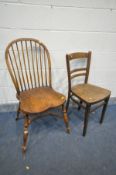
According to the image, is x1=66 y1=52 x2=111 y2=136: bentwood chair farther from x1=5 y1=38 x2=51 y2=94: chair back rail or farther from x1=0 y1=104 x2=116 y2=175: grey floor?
x1=5 y1=38 x2=51 y2=94: chair back rail

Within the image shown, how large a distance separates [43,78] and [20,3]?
89 centimetres

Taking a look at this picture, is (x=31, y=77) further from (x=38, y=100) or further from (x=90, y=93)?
(x=90, y=93)

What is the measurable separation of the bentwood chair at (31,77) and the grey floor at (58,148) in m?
0.15

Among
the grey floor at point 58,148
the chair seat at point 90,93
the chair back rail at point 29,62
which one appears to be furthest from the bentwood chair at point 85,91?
the chair back rail at point 29,62

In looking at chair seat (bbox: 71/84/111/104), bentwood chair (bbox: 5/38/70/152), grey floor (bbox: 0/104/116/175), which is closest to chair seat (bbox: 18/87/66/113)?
bentwood chair (bbox: 5/38/70/152)

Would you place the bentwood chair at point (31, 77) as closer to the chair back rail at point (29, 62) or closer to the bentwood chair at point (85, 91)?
the chair back rail at point (29, 62)

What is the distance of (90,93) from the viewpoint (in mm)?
1708

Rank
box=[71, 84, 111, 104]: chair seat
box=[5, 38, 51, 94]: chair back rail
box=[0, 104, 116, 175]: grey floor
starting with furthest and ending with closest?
box=[5, 38, 51, 94]: chair back rail < box=[71, 84, 111, 104]: chair seat < box=[0, 104, 116, 175]: grey floor

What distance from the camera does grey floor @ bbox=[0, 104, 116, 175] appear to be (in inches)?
54.5

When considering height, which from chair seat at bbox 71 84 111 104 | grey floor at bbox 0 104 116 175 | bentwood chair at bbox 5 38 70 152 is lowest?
grey floor at bbox 0 104 116 175

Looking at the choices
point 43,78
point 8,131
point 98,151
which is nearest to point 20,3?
point 43,78

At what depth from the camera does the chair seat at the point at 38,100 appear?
4.61ft

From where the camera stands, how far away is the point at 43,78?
6.44 feet

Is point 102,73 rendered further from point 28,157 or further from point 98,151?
point 28,157
